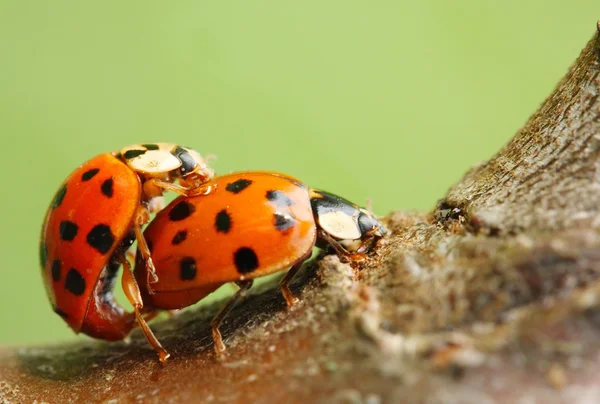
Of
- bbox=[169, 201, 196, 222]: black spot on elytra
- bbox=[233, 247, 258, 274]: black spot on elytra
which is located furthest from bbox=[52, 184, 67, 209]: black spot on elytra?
bbox=[233, 247, 258, 274]: black spot on elytra

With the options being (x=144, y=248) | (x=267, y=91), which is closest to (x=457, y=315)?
(x=144, y=248)

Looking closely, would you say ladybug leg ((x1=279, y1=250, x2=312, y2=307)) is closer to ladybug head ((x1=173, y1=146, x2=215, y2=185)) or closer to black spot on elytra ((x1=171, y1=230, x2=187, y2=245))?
black spot on elytra ((x1=171, y1=230, x2=187, y2=245))

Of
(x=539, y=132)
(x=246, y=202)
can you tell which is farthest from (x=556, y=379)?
(x=246, y=202)

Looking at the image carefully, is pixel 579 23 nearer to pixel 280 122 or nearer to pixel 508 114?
pixel 508 114

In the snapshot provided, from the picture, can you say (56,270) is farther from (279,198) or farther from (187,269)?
(279,198)

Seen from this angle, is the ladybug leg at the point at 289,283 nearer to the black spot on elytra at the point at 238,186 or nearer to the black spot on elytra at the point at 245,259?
the black spot on elytra at the point at 245,259

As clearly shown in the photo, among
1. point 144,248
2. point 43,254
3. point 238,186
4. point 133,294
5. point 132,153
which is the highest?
point 238,186
